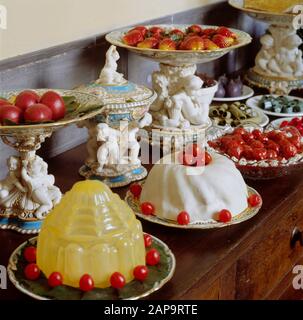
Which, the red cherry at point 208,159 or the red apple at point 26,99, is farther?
the red cherry at point 208,159

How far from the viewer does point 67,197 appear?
0.86 meters

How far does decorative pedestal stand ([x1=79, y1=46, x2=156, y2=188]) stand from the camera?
1151 mm

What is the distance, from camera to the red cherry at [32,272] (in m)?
0.87

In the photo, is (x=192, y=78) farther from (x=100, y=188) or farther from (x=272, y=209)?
(x=100, y=188)

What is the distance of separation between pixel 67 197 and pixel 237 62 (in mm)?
1323

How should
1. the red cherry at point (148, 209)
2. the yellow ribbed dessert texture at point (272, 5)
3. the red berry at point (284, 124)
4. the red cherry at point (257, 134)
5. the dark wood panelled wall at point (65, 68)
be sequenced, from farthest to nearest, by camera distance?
the yellow ribbed dessert texture at point (272, 5)
the red berry at point (284, 124)
the red cherry at point (257, 134)
the dark wood panelled wall at point (65, 68)
the red cherry at point (148, 209)

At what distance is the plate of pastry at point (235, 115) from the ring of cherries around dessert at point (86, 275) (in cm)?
64

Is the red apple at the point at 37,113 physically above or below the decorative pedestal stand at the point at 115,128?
above

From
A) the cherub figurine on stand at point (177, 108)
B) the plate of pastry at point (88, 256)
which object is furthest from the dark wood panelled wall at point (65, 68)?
the plate of pastry at point (88, 256)

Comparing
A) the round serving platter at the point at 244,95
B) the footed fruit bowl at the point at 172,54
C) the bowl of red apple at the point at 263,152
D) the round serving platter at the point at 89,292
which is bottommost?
the round serving platter at the point at 244,95

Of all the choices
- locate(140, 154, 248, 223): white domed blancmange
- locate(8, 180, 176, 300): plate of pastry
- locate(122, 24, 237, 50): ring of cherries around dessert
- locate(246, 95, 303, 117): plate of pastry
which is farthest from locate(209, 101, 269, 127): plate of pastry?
locate(8, 180, 176, 300): plate of pastry

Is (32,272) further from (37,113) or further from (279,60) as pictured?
(279,60)

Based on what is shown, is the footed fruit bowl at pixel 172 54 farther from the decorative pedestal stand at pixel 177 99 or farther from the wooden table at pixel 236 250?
the wooden table at pixel 236 250

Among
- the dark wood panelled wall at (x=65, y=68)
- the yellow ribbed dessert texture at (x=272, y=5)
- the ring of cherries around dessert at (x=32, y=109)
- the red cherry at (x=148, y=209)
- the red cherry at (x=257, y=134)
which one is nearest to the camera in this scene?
the ring of cherries around dessert at (x=32, y=109)
